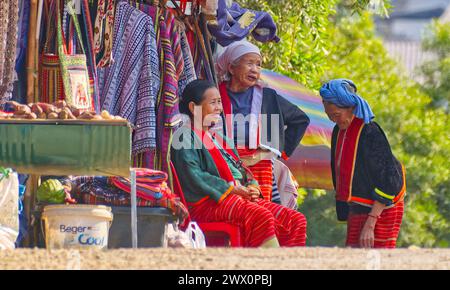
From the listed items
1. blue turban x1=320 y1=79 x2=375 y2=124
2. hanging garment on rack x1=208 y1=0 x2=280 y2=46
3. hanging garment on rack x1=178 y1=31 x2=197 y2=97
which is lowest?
blue turban x1=320 y1=79 x2=375 y2=124

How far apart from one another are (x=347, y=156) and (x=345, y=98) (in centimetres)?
39

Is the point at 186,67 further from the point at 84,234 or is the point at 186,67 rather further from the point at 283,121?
the point at 84,234

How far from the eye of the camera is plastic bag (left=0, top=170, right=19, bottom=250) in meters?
8.06

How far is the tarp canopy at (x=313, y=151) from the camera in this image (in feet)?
36.0

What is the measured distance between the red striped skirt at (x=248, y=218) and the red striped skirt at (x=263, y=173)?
511 mm

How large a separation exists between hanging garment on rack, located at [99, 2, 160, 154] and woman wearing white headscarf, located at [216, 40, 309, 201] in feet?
2.35

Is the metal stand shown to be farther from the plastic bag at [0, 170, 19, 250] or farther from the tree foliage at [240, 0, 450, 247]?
the tree foliage at [240, 0, 450, 247]

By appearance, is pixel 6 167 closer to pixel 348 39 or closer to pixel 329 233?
pixel 329 233

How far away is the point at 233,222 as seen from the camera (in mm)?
9156

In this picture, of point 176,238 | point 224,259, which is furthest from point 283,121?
point 224,259

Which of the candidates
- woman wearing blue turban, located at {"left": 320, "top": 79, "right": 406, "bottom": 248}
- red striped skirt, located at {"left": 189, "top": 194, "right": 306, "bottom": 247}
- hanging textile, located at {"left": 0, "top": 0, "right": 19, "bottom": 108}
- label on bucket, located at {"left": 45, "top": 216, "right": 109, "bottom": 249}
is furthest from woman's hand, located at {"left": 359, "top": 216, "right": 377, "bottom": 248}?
hanging textile, located at {"left": 0, "top": 0, "right": 19, "bottom": 108}

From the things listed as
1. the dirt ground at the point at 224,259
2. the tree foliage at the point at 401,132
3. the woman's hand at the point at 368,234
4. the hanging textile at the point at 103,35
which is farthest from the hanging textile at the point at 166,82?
the tree foliage at the point at 401,132

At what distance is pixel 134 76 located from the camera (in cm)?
941
